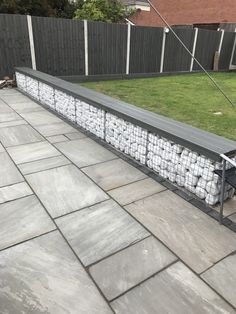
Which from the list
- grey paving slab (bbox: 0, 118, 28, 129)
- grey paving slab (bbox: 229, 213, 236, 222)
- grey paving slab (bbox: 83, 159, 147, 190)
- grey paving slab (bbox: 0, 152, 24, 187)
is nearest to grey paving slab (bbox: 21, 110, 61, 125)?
grey paving slab (bbox: 0, 118, 28, 129)

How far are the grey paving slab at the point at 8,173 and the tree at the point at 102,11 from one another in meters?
14.1

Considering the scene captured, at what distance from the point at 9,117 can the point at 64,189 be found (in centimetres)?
316

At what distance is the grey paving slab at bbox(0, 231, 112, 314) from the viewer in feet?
5.47

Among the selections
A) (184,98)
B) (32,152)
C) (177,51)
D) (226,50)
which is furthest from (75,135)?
(226,50)

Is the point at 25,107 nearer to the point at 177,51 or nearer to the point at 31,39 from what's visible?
the point at 31,39

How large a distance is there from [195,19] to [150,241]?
22.5 metres

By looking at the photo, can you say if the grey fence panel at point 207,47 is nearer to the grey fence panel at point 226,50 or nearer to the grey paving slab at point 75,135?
the grey fence panel at point 226,50

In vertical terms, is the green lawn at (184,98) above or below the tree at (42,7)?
below

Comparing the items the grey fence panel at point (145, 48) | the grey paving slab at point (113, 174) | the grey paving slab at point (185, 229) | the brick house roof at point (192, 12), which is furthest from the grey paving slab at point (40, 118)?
the brick house roof at point (192, 12)

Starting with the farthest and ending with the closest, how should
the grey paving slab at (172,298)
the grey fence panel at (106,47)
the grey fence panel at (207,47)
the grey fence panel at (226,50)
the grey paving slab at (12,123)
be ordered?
the grey fence panel at (226,50), the grey fence panel at (207,47), the grey fence panel at (106,47), the grey paving slab at (12,123), the grey paving slab at (172,298)

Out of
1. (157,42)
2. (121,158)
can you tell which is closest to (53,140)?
(121,158)

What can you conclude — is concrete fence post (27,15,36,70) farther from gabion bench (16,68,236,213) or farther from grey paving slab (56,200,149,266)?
grey paving slab (56,200,149,266)

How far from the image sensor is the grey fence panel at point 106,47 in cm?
959

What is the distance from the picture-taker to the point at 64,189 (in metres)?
3.00
